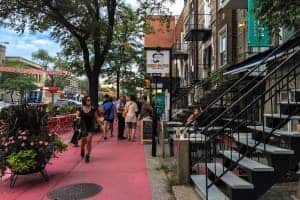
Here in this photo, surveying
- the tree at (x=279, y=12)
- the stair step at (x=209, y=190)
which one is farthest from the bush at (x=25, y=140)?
the tree at (x=279, y=12)

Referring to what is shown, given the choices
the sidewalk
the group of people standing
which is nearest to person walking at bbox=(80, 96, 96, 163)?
the group of people standing

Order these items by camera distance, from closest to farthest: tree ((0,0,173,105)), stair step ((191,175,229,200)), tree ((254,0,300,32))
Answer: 1. stair step ((191,175,229,200))
2. tree ((254,0,300,32))
3. tree ((0,0,173,105))

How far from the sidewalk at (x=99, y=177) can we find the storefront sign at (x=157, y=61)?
2.52 meters

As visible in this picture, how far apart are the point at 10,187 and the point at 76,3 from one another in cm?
1203

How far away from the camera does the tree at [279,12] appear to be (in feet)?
20.7

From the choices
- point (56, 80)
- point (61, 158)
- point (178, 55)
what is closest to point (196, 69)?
point (178, 55)

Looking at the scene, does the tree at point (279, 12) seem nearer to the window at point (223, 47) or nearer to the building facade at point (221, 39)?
the building facade at point (221, 39)

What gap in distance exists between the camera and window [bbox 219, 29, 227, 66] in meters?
21.0

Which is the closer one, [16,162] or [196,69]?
[16,162]

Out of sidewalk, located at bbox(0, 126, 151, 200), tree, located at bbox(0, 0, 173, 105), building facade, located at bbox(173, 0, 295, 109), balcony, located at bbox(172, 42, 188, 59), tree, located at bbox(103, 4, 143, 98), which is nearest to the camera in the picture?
sidewalk, located at bbox(0, 126, 151, 200)

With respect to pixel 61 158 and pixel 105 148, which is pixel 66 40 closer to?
pixel 105 148

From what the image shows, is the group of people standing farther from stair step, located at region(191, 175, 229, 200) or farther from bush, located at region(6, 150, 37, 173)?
stair step, located at region(191, 175, 229, 200)

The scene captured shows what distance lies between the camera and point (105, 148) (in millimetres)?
14000

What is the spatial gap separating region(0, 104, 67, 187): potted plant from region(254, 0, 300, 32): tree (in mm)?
4821
